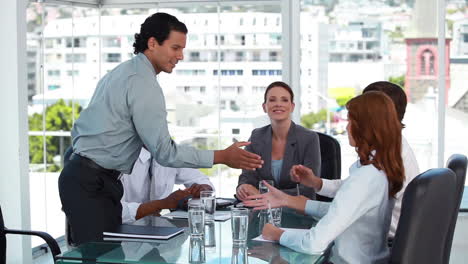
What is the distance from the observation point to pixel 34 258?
575 cm

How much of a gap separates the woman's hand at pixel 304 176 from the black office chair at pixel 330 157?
0.74 m

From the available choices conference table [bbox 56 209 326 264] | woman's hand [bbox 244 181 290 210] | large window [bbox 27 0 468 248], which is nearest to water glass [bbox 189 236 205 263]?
conference table [bbox 56 209 326 264]

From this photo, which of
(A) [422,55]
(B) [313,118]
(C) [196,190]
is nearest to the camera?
(C) [196,190]

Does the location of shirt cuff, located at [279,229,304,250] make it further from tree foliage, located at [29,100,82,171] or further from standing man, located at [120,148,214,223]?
tree foliage, located at [29,100,82,171]

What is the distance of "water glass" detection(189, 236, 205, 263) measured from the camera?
2.56 metres

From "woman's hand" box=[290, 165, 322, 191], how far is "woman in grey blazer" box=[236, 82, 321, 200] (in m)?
0.42

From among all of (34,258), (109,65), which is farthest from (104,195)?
(109,65)

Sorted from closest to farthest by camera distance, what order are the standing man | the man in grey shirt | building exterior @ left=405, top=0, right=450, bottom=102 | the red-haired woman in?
the red-haired woman → the man in grey shirt → the standing man → building exterior @ left=405, top=0, right=450, bottom=102

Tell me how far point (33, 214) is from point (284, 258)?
4514 mm

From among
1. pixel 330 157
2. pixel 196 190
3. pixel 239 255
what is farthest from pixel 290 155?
pixel 239 255

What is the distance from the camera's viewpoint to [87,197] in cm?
329

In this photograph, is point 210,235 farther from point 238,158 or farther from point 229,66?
point 229,66

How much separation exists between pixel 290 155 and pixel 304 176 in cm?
62

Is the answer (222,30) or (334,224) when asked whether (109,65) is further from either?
(334,224)
